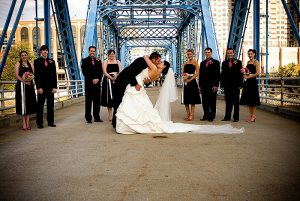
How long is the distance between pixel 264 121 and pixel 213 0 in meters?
119

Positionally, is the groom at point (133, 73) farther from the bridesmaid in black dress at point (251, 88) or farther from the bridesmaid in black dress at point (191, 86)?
the bridesmaid in black dress at point (251, 88)

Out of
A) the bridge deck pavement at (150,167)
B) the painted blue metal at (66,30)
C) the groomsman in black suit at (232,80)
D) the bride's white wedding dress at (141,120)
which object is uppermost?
the painted blue metal at (66,30)

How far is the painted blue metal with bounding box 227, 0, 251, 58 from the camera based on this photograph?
15.7 meters

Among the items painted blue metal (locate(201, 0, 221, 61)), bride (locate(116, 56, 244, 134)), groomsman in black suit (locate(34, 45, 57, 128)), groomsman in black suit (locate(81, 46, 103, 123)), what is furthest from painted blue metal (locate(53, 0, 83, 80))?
bride (locate(116, 56, 244, 134))

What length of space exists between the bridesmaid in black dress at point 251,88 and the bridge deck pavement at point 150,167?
A: 202 cm

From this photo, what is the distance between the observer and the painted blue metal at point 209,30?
18.7 m

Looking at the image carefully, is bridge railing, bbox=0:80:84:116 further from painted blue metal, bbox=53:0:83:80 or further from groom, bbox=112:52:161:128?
groom, bbox=112:52:161:128

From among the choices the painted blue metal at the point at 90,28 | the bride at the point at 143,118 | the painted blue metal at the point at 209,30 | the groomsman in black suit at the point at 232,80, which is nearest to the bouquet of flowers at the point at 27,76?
the bride at the point at 143,118

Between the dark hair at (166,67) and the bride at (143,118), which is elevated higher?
the dark hair at (166,67)

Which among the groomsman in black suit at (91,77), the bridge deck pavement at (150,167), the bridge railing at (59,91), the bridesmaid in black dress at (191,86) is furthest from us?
the bridesmaid in black dress at (191,86)

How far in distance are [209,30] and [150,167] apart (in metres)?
15.8

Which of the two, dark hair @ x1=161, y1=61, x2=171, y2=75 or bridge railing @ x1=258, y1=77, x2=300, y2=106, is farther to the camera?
bridge railing @ x1=258, y1=77, x2=300, y2=106

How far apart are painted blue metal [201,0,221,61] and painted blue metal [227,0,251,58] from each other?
1850 mm

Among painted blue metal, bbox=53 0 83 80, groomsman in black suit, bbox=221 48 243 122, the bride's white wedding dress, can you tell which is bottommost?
the bride's white wedding dress
